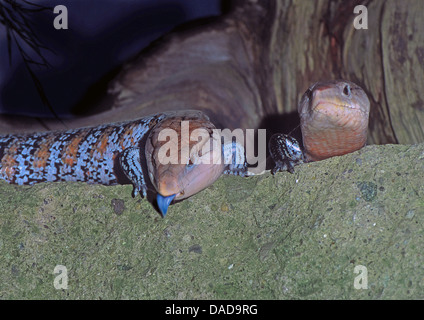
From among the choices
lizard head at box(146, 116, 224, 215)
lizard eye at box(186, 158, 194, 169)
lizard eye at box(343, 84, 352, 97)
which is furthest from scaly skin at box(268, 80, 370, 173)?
lizard eye at box(186, 158, 194, 169)

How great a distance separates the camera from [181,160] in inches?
105

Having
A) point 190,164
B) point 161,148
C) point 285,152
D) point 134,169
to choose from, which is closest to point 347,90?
point 285,152

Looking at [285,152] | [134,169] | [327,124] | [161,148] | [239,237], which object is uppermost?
[327,124]

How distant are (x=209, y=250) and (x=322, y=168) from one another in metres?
0.94

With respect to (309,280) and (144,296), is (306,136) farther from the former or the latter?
(144,296)

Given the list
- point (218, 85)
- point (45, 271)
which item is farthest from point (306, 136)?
point (218, 85)

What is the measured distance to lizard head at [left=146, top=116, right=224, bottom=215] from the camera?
2.55 m

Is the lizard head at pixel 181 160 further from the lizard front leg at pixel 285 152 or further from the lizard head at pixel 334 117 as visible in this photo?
the lizard head at pixel 334 117

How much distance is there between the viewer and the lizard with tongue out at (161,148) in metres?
2.61

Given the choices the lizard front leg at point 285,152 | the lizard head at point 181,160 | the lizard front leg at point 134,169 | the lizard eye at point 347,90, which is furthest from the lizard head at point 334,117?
the lizard front leg at point 134,169

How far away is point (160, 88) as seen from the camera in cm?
627

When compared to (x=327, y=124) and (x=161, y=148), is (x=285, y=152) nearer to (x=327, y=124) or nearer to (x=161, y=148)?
(x=327, y=124)

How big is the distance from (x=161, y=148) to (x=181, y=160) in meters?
0.21

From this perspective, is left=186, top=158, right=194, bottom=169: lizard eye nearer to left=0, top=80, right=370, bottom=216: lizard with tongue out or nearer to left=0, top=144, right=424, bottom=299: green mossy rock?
left=0, top=80, right=370, bottom=216: lizard with tongue out
